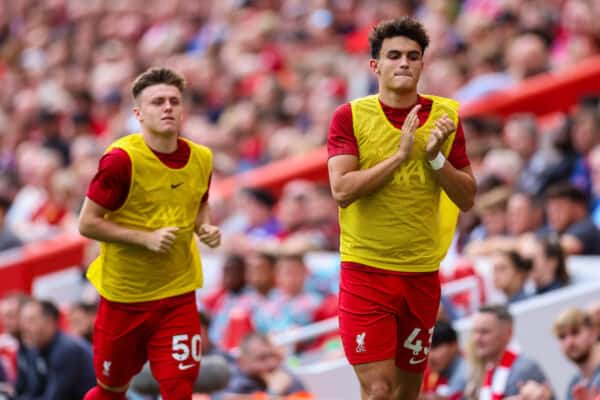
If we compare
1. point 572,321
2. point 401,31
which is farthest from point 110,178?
point 572,321

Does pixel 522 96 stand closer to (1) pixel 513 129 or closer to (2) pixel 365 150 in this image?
(1) pixel 513 129

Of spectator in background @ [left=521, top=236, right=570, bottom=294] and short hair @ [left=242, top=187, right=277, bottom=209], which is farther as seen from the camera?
short hair @ [left=242, top=187, right=277, bottom=209]

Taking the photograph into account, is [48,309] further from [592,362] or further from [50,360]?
[592,362]

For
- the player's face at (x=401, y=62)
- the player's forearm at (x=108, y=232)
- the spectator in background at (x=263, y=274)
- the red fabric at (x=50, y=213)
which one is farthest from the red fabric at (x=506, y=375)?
the red fabric at (x=50, y=213)

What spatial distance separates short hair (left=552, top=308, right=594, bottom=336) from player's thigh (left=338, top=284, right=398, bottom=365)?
197 cm

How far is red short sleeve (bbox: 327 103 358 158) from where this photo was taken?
6.70 m

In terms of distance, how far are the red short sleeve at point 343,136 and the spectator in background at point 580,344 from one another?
2.40m

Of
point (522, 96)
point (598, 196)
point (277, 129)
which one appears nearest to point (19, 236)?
point (277, 129)

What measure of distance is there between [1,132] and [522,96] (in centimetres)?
922

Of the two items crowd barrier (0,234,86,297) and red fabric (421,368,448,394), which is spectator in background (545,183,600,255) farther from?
crowd barrier (0,234,86,297)

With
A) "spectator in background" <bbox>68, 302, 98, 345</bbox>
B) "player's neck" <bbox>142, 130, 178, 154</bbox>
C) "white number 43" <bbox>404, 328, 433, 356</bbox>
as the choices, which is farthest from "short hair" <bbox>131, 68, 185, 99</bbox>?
"spectator in background" <bbox>68, 302, 98, 345</bbox>

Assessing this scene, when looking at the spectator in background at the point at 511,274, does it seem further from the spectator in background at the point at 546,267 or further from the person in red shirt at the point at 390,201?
the person in red shirt at the point at 390,201

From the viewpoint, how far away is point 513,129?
1229 cm

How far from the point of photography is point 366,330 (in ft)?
22.2
